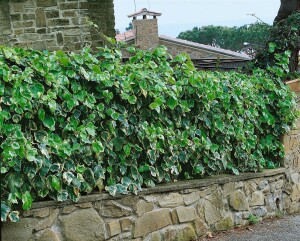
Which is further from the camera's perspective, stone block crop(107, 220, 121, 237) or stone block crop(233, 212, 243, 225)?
stone block crop(233, 212, 243, 225)

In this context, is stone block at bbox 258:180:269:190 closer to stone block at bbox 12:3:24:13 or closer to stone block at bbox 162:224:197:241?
stone block at bbox 162:224:197:241

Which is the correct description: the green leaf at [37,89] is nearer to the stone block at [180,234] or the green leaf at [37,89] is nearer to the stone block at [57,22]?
the stone block at [180,234]

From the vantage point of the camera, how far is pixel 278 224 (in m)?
6.63

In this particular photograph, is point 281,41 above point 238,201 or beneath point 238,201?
above

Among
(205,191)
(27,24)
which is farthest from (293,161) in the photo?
(27,24)

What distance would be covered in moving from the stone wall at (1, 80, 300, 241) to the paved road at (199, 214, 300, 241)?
116 mm

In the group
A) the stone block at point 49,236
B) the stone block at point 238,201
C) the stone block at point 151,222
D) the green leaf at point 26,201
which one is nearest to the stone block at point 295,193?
the stone block at point 238,201

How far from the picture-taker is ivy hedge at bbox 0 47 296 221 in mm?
4445

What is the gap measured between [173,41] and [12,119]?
24.0 metres

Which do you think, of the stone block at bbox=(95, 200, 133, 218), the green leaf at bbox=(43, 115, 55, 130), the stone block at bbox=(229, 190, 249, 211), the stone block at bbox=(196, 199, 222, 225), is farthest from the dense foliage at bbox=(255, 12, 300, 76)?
the green leaf at bbox=(43, 115, 55, 130)

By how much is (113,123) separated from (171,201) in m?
1.05

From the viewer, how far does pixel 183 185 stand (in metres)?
5.64

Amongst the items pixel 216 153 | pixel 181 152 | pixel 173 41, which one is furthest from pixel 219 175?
pixel 173 41

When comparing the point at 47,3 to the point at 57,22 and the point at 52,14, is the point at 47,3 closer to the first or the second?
the point at 52,14
